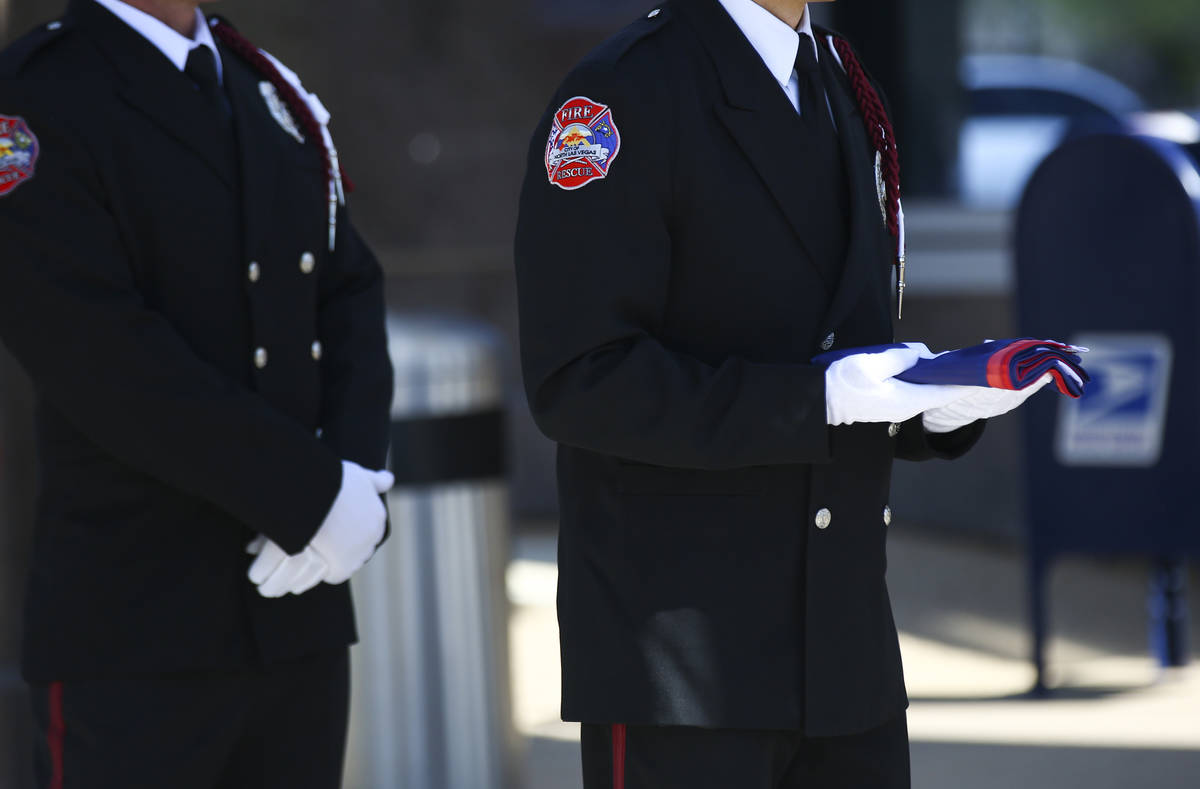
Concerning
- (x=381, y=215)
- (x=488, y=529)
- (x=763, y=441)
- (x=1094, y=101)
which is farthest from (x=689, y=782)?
(x=1094, y=101)

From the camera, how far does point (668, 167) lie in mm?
1867

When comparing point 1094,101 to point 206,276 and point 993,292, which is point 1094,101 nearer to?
point 993,292

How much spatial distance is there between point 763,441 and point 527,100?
17.7ft

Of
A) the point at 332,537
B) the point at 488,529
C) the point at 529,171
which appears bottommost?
the point at 488,529

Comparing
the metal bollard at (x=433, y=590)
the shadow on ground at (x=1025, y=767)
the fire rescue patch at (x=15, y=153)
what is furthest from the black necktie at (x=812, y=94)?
the shadow on ground at (x=1025, y=767)

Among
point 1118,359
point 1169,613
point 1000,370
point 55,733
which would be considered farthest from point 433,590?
point 1169,613

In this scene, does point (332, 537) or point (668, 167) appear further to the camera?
point (332, 537)

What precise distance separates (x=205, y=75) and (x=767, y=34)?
848mm

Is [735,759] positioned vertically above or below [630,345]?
below

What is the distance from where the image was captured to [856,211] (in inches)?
77.5

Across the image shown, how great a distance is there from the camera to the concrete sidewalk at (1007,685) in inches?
165

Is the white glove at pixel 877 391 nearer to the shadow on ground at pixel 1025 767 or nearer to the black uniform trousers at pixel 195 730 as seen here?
the black uniform trousers at pixel 195 730

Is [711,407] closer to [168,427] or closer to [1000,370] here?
[1000,370]

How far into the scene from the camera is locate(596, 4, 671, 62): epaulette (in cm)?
190
